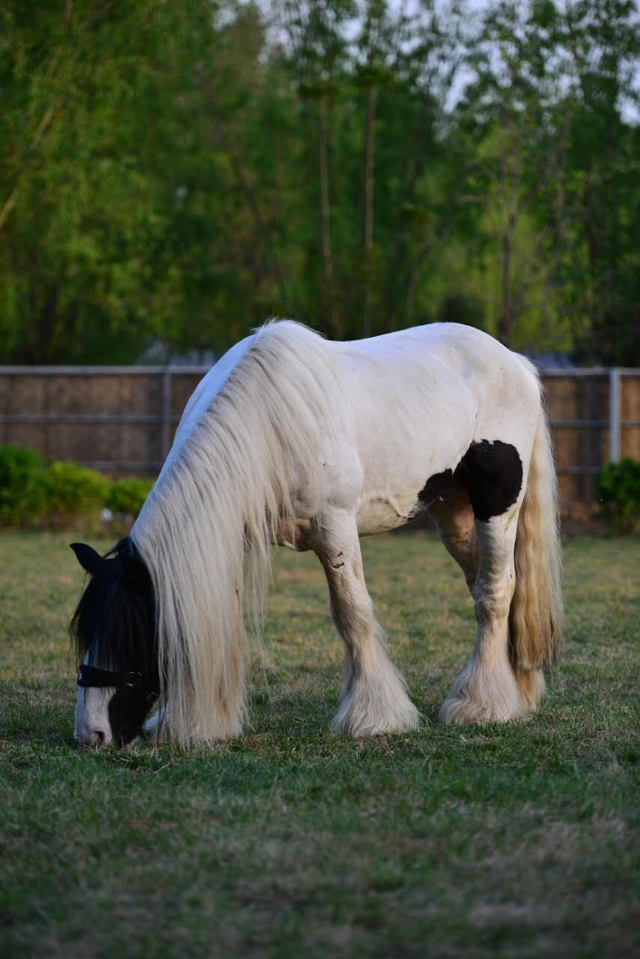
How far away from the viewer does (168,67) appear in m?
20.9

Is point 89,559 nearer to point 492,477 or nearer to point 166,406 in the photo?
point 492,477

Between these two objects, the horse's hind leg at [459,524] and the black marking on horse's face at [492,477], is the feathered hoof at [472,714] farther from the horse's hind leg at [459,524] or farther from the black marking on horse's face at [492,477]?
the black marking on horse's face at [492,477]

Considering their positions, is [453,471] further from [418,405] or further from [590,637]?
[590,637]

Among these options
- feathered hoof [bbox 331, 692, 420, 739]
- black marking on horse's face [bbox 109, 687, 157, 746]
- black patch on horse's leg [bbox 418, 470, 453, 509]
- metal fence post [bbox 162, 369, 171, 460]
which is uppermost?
metal fence post [bbox 162, 369, 171, 460]

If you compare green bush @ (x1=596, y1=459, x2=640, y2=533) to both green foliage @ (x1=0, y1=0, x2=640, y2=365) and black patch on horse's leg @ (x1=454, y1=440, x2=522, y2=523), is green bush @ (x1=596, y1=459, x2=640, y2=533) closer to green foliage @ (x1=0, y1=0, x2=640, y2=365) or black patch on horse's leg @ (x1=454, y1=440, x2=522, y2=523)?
green foliage @ (x1=0, y1=0, x2=640, y2=365)

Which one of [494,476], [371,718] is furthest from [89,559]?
[494,476]

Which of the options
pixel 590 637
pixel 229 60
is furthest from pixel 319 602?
pixel 229 60

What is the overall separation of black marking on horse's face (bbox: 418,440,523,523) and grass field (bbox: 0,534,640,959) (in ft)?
2.87

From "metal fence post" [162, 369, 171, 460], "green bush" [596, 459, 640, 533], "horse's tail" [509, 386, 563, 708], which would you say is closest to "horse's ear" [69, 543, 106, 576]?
"horse's tail" [509, 386, 563, 708]

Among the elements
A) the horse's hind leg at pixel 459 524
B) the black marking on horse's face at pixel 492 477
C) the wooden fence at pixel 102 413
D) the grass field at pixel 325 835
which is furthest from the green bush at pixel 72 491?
the black marking on horse's face at pixel 492 477

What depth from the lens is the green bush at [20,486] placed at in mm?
12984

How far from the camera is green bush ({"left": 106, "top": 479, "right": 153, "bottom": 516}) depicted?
41.5 feet

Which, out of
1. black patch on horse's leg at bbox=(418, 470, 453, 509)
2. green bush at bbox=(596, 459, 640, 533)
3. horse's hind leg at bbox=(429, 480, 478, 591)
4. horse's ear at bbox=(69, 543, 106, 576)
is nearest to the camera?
horse's ear at bbox=(69, 543, 106, 576)

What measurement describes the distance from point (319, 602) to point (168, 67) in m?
16.2
